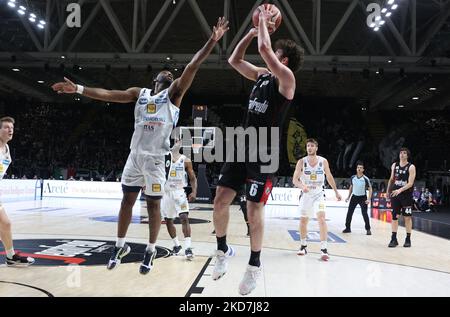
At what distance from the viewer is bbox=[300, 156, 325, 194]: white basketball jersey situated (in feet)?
24.9

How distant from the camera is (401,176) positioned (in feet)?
29.8

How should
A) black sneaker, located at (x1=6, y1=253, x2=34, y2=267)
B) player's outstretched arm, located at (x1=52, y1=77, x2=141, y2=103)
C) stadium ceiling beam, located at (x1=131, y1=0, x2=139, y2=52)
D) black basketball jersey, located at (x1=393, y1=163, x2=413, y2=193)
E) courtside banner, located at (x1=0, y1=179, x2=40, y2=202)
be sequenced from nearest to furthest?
player's outstretched arm, located at (x1=52, y1=77, x2=141, y2=103) < black sneaker, located at (x1=6, y1=253, x2=34, y2=267) < black basketball jersey, located at (x1=393, y1=163, x2=413, y2=193) < stadium ceiling beam, located at (x1=131, y1=0, x2=139, y2=52) < courtside banner, located at (x1=0, y1=179, x2=40, y2=202)

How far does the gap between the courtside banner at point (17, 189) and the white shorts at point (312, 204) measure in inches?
485

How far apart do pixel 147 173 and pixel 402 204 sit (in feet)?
21.9

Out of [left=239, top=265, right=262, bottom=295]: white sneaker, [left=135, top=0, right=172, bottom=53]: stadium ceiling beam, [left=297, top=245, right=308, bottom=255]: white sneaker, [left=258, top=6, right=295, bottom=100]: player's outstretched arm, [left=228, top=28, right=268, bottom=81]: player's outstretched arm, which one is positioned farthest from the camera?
[left=135, top=0, right=172, bottom=53]: stadium ceiling beam

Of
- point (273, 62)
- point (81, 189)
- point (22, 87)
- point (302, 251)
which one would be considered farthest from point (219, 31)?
point (22, 87)

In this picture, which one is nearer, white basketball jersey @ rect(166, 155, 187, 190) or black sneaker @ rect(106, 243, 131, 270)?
black sneaker @ rect(106, 243, 131, 270)

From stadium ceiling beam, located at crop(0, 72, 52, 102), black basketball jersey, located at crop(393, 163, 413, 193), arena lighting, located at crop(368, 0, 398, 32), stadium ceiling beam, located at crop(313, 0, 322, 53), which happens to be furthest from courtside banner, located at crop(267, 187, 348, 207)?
stadium ceiling beam, located at crop(0, 72, 52, 102)

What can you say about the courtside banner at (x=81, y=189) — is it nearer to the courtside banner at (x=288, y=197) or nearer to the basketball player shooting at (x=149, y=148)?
the courtside banner at (x=288, y=197)

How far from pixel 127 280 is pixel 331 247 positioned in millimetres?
4746

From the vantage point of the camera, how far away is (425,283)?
5613 millimetres

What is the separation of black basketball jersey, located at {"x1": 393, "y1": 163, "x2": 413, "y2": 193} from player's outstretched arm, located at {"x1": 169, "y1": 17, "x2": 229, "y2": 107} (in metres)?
6.27

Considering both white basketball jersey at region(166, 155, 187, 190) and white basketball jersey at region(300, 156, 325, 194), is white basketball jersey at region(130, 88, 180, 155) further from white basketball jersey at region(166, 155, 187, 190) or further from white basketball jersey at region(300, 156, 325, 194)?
white basketball jersey at region(300, 156, 325, 194)
